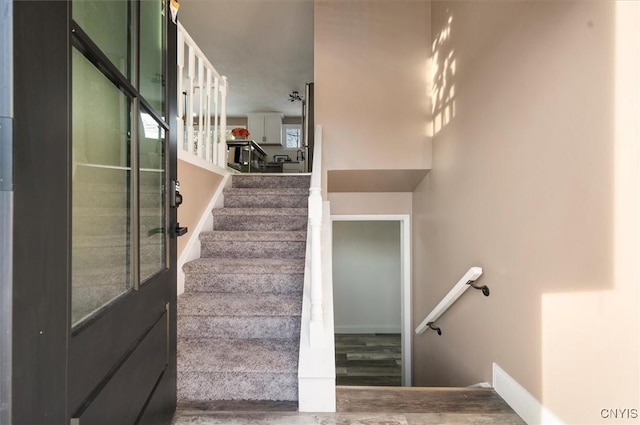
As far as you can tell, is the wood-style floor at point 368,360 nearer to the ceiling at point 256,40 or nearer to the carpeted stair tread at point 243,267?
the carpeted stair tread at point 243,267

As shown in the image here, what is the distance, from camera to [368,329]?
519cm

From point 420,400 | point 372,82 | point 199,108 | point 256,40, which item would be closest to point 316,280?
point 420,400

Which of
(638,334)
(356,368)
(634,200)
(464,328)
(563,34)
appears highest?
(563,34)

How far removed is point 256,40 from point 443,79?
2.67 m

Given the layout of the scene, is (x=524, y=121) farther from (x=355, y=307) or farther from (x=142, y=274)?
(x=355, y=307)

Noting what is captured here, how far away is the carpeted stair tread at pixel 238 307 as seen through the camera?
185 centimetres

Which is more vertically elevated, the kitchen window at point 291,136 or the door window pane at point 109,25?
the kitchen window at point 291,136

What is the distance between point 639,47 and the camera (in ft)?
3.02

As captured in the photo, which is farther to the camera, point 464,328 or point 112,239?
point 464,328

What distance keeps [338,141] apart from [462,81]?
49.1 inches

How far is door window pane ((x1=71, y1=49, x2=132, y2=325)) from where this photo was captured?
0.70 meters

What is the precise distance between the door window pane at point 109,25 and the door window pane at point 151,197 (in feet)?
0.62

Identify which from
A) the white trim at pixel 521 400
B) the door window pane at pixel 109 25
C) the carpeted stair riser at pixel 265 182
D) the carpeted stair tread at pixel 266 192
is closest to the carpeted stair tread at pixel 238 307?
the white trim at pixel 521 400

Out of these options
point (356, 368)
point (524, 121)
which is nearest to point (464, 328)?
point (524, 121)
